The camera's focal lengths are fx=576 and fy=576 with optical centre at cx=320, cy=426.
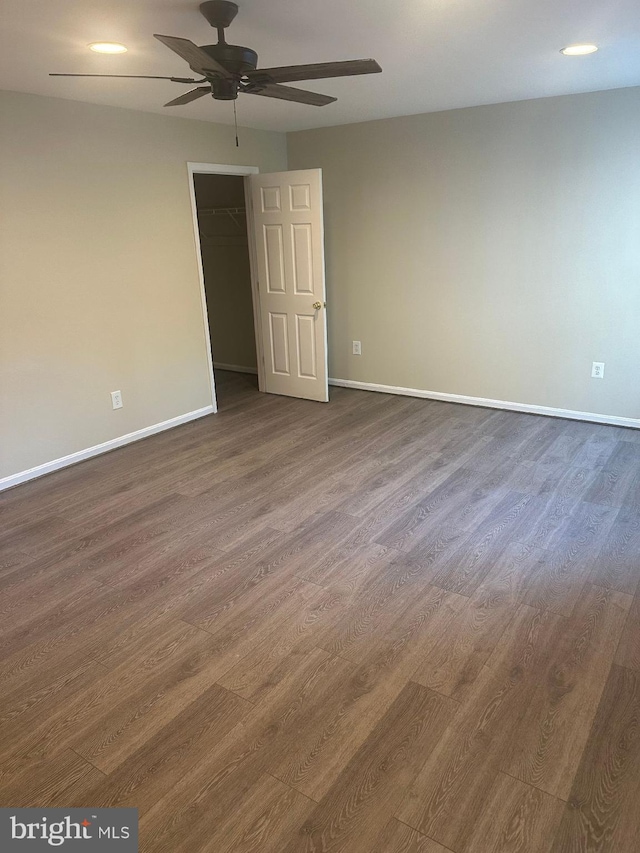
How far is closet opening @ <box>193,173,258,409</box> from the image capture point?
6.03m

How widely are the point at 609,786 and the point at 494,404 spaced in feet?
12.0

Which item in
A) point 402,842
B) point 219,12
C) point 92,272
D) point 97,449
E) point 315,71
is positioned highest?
point 219,12

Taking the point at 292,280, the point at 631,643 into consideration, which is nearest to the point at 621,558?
the point at 631,643

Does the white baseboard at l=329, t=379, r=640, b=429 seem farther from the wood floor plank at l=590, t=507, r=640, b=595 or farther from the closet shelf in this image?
the closet shelf

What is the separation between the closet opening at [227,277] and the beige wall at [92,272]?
1.10 meters

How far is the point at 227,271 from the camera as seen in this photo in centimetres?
633

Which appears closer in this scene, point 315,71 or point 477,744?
point 477,744

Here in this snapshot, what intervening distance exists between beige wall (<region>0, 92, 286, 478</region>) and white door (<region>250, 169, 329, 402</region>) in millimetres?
526

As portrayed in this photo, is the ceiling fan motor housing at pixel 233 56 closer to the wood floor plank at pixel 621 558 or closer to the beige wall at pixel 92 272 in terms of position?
the beige wall at pixel 92 272

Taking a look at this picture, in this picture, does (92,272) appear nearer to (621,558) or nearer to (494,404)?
(494,404)

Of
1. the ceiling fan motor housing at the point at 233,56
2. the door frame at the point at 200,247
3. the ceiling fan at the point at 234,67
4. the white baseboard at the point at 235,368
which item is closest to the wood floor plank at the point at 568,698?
the ceiling fan at the point at 234,67

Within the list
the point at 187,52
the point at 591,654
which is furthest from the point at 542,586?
the point at 187,52

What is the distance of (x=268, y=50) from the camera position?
9.21 feet

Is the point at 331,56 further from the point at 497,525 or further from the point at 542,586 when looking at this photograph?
the point at 542,586
